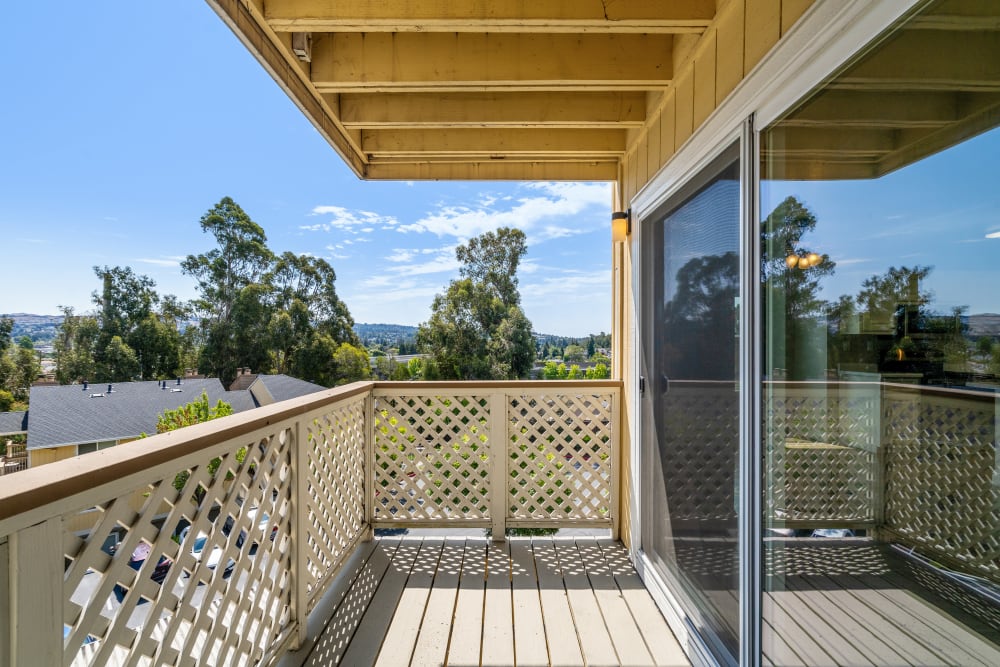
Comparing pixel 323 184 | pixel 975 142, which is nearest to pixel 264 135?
pixel 323 184

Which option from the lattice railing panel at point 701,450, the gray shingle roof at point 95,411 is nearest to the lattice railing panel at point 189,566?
the lattice railing panel at point 701,450

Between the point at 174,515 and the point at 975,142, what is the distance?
1829mm

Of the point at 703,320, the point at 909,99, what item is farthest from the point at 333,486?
the point at 909,99

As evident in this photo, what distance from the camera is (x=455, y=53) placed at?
1854mm

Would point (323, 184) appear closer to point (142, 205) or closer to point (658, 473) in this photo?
point (142, 205)

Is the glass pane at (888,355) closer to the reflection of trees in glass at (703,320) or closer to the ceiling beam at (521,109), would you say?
the reflection of trees in glass at (703,320)

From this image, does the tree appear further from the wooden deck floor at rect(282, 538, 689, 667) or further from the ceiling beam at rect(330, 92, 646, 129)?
the ceiling beam at rect(330, 92, 646, 129)

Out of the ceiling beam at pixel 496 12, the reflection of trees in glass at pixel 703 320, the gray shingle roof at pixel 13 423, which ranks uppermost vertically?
the ceiling beam at pixel 496 12

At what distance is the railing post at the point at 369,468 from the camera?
278 centimetres

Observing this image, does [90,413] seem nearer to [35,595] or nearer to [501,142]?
[501,142]

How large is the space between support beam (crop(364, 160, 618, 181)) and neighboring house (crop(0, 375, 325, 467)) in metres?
4.40

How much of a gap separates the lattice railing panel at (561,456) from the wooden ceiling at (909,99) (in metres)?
1.89

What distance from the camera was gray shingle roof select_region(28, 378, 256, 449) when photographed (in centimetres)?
800

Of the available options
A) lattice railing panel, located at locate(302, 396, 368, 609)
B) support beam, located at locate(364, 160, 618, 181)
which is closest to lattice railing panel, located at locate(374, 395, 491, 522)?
lattice railing panel, located at locate(302, 396, 368, 609)
